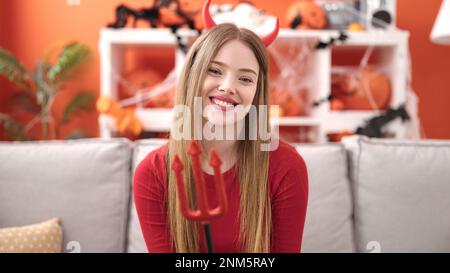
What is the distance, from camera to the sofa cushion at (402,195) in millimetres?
1140

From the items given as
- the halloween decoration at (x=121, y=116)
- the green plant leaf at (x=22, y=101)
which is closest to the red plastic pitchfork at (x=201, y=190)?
the halloween decoration at (x=121, y=116)

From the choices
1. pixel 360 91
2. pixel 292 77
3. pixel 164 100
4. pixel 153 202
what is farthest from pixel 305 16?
pixel 153 202

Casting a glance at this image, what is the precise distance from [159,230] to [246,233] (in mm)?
143

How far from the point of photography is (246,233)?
1.71ft

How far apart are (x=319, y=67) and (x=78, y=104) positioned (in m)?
1.01

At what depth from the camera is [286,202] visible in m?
0.61

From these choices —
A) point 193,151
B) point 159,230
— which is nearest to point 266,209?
point 159,230

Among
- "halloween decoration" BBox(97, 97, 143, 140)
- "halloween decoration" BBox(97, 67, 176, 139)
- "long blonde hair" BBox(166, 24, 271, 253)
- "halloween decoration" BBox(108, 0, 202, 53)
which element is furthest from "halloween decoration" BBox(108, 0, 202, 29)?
"long blonde hair" BBox(166, 24, 271, 253)

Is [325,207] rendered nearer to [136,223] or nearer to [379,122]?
[136,223]

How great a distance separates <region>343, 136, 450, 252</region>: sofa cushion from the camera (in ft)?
3.74

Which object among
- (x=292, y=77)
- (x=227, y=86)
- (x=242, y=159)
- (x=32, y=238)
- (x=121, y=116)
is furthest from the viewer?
(x=292, y=77)
